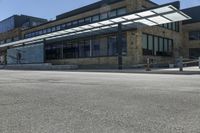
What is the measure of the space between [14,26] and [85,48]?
1209 inches

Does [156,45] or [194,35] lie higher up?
[194,35]

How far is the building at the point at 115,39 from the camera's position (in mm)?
29422

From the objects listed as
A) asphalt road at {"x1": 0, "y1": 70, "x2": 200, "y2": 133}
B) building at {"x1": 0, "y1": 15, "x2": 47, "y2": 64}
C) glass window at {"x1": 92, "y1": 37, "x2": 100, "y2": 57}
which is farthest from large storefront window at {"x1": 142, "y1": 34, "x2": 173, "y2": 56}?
building at {"x1": 0, "y1": 15, "x2": 47, "y2": 64}

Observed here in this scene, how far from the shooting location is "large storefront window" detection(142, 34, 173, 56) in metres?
33.8

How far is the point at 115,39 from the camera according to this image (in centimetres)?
3494

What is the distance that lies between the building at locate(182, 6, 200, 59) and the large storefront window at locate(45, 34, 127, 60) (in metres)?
13.3

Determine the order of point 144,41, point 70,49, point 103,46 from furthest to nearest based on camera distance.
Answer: point 70,49 → point 103,46 → point 144,41

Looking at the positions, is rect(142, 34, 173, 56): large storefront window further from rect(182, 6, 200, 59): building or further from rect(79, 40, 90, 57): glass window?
rect(79, 40, 90, 57): glass window

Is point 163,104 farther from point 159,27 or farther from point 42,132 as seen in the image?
point 159,27

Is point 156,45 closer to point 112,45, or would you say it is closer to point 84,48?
point 112,45

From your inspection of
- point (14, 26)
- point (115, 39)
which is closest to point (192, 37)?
point (115, 39)

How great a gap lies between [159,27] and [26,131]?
33.5m

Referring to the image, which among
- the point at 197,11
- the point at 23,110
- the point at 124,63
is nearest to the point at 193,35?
the point at 197,11

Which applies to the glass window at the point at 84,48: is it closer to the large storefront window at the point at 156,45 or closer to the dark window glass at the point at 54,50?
the dark window glass at the point at 54,50
